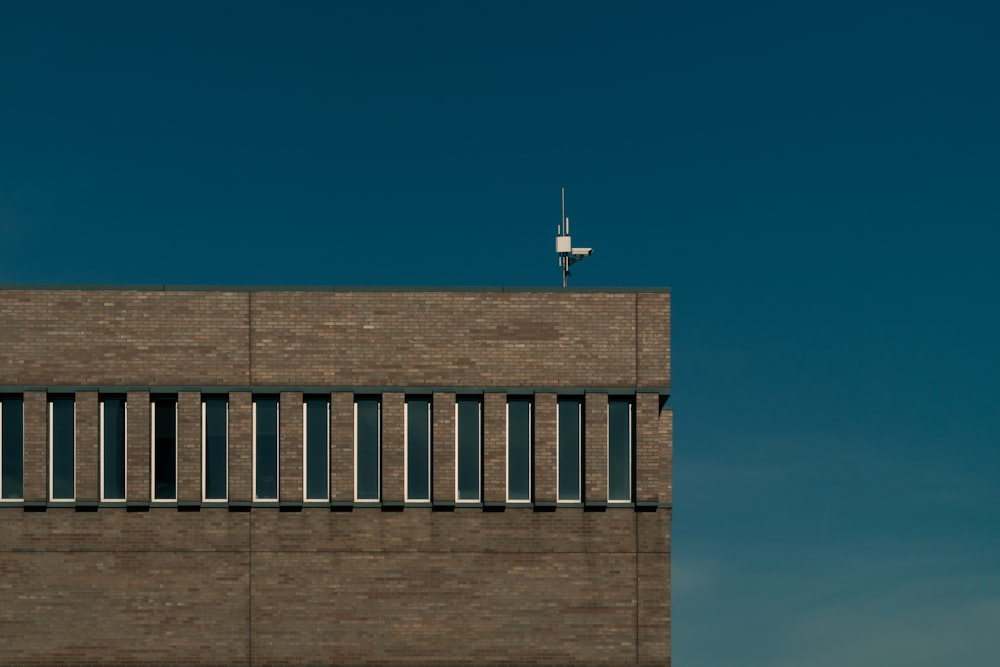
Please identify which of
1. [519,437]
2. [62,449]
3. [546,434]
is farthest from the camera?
[519,437]

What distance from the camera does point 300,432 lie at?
40.8 meters

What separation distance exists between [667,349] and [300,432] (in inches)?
346

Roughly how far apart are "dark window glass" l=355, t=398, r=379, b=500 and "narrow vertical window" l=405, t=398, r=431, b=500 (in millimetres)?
737

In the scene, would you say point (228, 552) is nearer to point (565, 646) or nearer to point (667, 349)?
point (565, 646)

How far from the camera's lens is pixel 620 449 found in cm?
4119

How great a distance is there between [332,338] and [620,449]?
23.7 ft

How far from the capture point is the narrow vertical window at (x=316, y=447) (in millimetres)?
40781

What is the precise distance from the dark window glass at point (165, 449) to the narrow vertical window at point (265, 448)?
1.87 m

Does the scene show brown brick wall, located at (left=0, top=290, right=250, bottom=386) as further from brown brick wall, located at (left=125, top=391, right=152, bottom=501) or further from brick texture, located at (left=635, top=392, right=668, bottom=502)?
brick texture, located at (left=635, top=392, right=668, bottom=502)

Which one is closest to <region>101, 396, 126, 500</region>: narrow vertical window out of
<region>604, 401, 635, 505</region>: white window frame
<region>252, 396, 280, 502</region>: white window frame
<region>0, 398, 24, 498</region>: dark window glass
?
<region>0, 398, 24, 498</region>: dark window glass

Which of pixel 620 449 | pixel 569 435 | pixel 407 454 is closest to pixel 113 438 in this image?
pixel 407 454

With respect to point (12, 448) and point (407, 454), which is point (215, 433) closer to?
point (407, 454)

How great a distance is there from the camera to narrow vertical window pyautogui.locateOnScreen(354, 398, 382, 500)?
40938mm

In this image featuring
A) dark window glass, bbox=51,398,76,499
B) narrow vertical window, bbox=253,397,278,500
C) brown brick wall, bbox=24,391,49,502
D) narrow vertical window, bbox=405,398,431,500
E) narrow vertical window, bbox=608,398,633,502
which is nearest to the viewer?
brown brick wall, bbox=24,391,49,502
